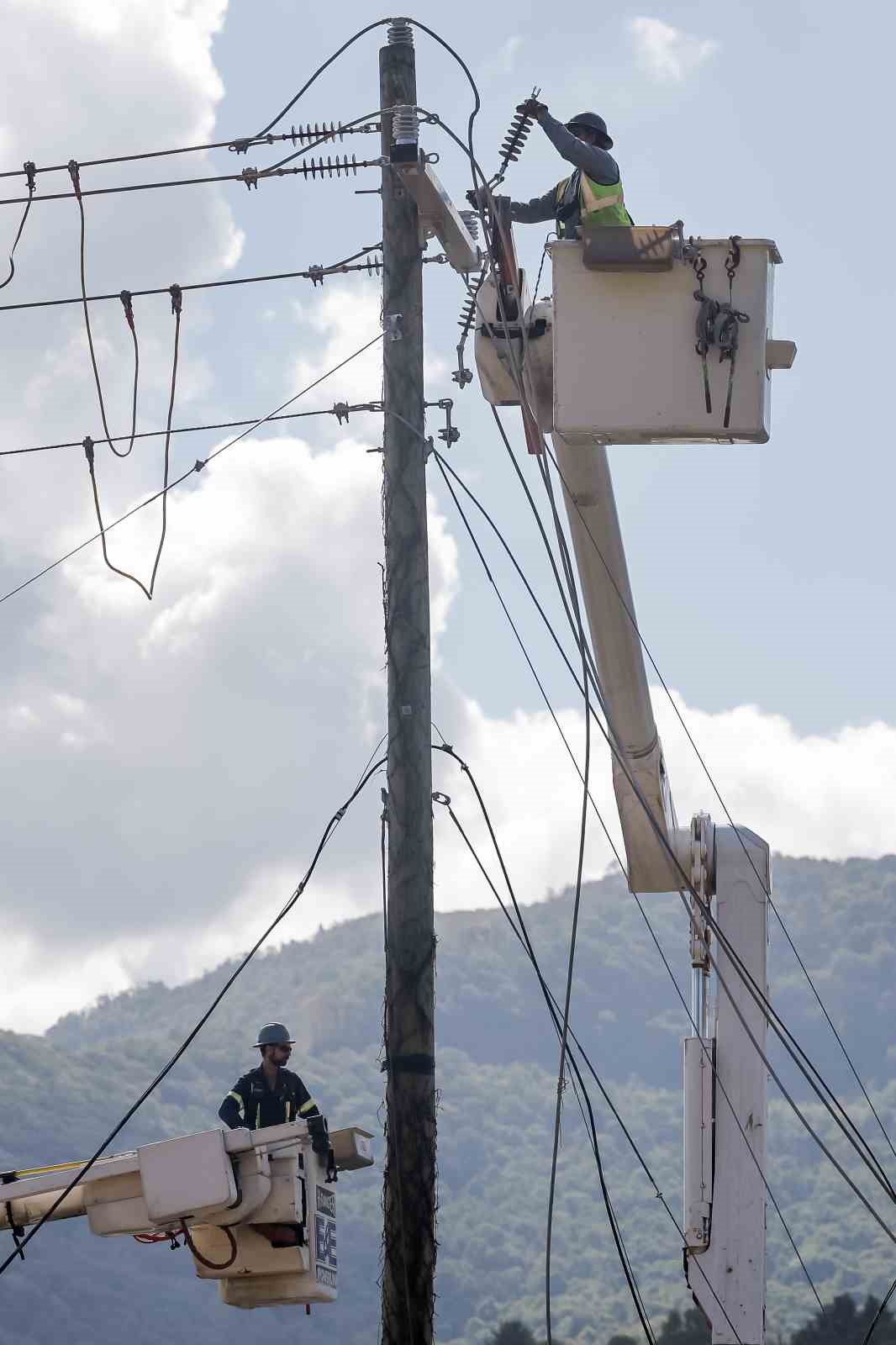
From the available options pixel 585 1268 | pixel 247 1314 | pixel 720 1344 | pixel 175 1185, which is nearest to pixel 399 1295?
pixel 175 1185

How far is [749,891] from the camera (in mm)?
14344

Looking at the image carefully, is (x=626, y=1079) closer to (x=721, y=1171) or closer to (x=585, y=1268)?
(x=585, y=1268)

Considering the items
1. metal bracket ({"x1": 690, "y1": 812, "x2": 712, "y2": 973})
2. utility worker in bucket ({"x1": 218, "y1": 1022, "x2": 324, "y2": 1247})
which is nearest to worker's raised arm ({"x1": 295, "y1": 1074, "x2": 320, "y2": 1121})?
utility worker in bucket ({"x1": 218, "y1": 1022, "x2": 324, "y2": 1247})

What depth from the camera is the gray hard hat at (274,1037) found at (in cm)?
1323

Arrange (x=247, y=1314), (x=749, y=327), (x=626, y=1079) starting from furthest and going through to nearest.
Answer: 1. (x=626, y=1079)
2. (x=247, y=1314)
3. (x=749, y=327)

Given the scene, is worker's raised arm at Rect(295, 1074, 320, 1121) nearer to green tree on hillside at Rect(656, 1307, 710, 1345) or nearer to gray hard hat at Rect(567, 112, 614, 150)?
gray hard hat at Rect(567, 112, 614, 150)

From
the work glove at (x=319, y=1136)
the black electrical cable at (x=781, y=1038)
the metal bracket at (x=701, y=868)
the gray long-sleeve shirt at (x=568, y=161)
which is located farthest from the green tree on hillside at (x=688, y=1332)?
the gray long-sleeve shirt at (x=568, y=161)

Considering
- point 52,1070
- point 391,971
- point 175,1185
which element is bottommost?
point 175,1185

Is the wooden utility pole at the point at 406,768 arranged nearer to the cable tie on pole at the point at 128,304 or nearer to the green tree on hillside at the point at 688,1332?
Result: the cable tie on pole at the point at 128,304

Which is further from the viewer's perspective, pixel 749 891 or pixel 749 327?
pixel 749 891

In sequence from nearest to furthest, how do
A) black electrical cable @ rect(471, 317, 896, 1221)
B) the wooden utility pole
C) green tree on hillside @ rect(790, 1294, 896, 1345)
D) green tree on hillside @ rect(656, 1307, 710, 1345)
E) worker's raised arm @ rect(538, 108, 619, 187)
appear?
worker's raised arm @ rect(538, 108, 619, 187), the wooden utility pole, black electrical cable @ rect(471, 317, 896, 1221), green tree on hillside @ rect(656, 1307, 710, 1345), green tree on hillside @ rect(790, 1294, 896, 1345)

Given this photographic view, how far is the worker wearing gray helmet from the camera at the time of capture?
42.8 ft

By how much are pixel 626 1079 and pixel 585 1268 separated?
44950 millimetres

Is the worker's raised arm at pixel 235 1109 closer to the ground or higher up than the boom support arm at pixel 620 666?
closer to the ground
